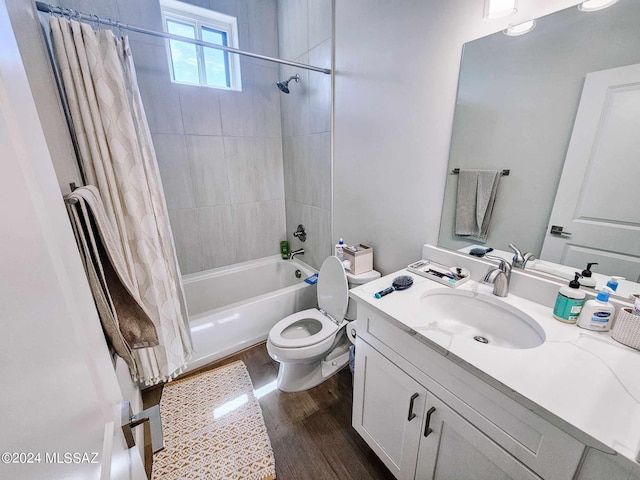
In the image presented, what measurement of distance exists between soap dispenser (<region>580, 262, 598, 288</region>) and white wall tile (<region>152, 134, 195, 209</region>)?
2482mm

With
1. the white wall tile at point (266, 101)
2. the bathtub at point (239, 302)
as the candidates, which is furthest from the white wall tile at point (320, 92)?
the bathtub at point (239, 302)

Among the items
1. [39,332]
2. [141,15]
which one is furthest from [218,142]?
[39,332]

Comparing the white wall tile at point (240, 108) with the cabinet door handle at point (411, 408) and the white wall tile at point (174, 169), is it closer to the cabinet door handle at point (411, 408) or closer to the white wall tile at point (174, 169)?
the white wall tile at point (174, 169)

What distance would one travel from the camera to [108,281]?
86 centimetres

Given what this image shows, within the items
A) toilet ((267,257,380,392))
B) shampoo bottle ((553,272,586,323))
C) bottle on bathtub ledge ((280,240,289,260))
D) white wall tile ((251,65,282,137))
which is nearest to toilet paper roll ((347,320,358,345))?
toilet ((267,257,380,392))

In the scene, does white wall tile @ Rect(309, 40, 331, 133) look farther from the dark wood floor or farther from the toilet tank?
the dark wood floor

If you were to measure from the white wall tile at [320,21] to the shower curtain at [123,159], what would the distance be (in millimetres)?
1201

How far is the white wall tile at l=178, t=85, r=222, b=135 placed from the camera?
2.06 metres

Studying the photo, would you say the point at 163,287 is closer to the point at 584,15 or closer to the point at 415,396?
the point at 415,396

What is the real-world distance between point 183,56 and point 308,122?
1.14m

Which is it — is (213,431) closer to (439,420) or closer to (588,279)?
(439,420)

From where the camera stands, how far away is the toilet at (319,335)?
1561 mm

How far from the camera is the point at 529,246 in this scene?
1.06 m

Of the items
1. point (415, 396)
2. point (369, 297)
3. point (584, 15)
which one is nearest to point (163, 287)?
point (369, 297)
